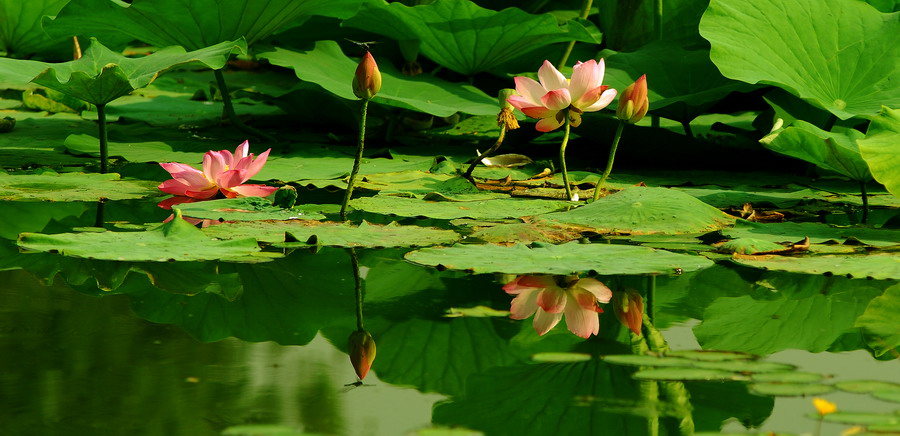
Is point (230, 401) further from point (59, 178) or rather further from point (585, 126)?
point (585, 126)

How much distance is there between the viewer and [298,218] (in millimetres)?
1937

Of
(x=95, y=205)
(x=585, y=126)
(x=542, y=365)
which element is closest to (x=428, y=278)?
(x=542, y=365)

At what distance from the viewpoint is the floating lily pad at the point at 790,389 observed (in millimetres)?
949

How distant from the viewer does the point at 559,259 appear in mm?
1535

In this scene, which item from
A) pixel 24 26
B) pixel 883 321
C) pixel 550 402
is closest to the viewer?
pixel 550 402

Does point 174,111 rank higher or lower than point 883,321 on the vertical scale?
higher

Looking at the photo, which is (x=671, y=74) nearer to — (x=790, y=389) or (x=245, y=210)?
(x=245, y=210)

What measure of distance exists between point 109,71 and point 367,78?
798 millimetres

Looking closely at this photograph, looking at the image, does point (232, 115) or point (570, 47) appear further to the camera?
point (570, 47)

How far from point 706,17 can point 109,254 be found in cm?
165

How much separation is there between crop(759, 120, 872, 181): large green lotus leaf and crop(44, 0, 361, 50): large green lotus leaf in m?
1.48

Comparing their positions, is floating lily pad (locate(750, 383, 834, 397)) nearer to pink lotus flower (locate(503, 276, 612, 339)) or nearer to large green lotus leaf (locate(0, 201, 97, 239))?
pink lotus flower (locate(503, 276, 612, 339))

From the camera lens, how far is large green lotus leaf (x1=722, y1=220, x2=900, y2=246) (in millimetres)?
1777

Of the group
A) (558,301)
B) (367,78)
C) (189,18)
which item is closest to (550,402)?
(558,301)
